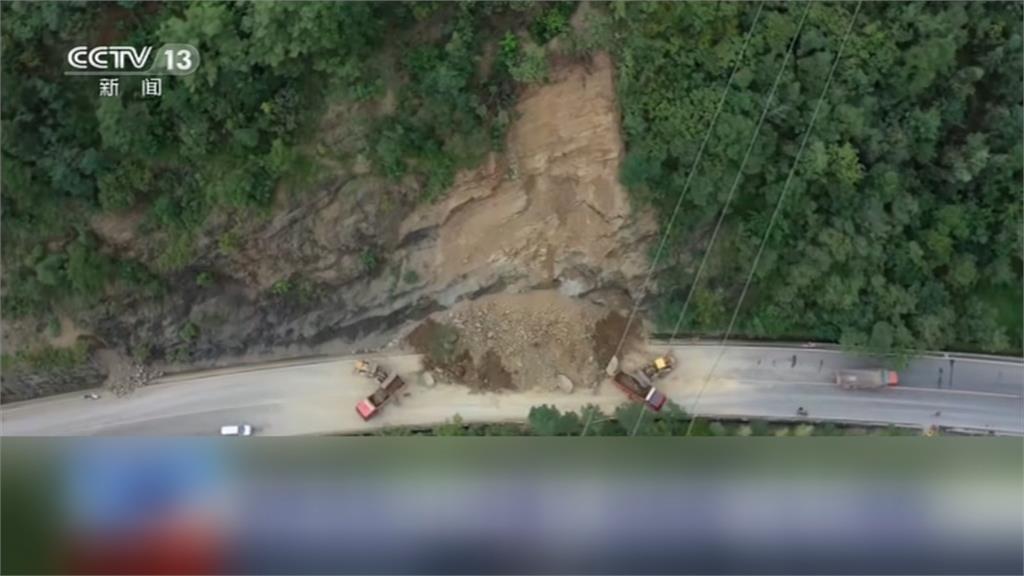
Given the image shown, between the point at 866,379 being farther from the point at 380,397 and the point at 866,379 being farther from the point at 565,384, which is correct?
the point at 380,397

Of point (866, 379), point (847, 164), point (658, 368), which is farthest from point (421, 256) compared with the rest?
point (866, 379)

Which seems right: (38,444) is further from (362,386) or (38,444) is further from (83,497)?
(362,386)

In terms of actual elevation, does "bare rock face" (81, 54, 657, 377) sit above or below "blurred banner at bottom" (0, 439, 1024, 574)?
above

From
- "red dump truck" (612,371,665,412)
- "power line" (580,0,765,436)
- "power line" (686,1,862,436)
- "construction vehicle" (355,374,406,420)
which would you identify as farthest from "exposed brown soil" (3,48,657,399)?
"power line" (686,1,862,436)

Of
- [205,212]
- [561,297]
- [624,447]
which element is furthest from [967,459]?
[205,212]

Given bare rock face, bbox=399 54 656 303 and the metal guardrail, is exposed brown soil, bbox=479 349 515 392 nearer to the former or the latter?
bare rock face, bbox=399 54 656 303

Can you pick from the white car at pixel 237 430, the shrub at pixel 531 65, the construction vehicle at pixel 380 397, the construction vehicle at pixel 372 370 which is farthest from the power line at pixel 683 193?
the white car at pixel 237 430
